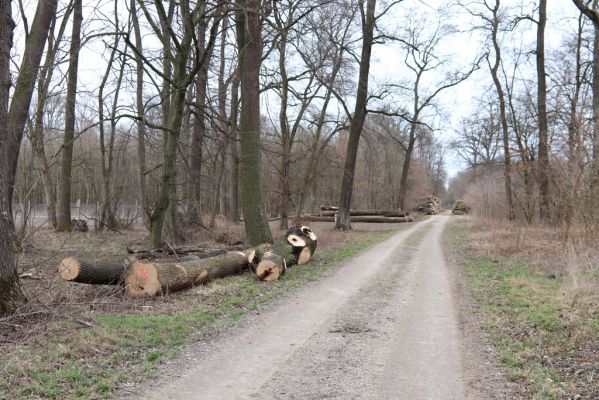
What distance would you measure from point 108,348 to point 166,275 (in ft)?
10.3

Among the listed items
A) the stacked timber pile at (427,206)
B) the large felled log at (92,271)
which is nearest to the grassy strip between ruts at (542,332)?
the large felled log at (92,271)

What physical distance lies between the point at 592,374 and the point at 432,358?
1.60m

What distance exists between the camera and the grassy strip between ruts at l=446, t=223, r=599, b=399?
480 centimetres

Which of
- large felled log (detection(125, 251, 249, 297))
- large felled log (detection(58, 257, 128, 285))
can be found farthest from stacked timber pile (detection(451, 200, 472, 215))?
large felled log (detection(58, 257, 128, 285))

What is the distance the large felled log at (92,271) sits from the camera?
8266 mm

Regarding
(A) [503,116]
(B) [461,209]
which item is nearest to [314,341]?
(A) [503,116]

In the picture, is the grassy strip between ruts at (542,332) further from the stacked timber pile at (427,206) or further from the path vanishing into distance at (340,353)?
the stacked timber pile at (427,206)

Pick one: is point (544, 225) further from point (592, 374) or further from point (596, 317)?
point (592, 374)

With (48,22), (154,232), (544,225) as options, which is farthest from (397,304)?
(544,225)

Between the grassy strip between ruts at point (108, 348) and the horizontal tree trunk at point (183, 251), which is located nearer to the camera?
the grassy strip between ruts at point (108, 348)

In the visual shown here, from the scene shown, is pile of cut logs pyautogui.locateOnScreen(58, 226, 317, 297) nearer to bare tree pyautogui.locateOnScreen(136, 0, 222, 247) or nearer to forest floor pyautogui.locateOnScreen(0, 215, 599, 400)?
forest floor pyautogui.locateOnScreen(0, 215, 599, 400)

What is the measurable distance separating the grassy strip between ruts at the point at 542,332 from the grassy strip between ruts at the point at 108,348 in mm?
3797

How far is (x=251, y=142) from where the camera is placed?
45.0 ft

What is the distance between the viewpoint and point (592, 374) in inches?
193
